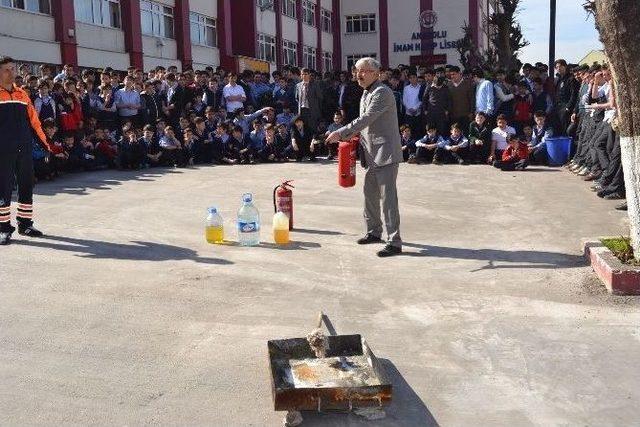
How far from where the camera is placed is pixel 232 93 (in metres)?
16.6

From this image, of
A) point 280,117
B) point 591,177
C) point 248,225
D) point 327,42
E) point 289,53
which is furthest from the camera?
point 327,42

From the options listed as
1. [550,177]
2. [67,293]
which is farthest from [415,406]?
[550,177]

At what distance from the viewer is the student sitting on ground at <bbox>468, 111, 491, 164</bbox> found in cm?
1481

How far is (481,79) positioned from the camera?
51.2ft

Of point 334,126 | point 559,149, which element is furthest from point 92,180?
point 559,149

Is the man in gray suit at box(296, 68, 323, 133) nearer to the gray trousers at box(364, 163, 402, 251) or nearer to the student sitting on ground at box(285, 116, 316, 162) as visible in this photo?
the student sitting on ground at box(285, 116, 316, 162)

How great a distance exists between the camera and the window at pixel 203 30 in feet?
102

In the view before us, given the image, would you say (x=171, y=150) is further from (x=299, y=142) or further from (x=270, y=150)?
(x=299, y=142)

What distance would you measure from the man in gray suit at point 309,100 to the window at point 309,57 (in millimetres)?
28356

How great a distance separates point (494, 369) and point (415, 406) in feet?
2.38

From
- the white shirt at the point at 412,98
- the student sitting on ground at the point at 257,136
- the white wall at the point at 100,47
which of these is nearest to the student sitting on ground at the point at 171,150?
the student sitting on ground at the point at 257,136

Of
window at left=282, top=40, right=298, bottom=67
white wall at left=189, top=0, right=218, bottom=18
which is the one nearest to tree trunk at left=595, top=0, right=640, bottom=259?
white wall at left=189, top=0, right=218, bottom=18

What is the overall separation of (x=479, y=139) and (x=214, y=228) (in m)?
8.70

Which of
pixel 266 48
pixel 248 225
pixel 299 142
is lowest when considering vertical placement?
pixel 248 225
